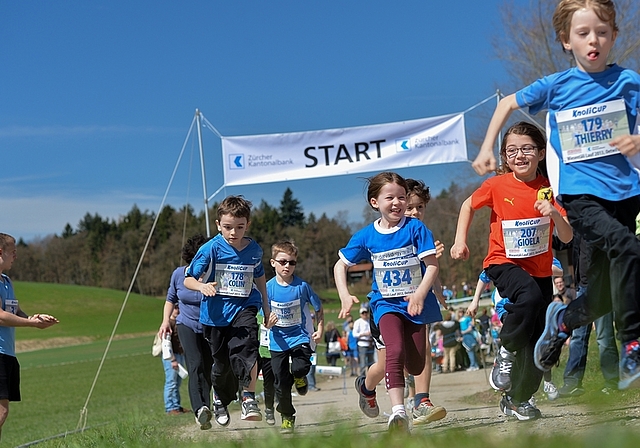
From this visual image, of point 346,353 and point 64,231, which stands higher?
point 64,231

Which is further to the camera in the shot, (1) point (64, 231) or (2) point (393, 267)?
(1) point (64, 231)

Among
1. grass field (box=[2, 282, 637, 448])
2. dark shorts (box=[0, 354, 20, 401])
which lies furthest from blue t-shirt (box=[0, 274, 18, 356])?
grass field (box=[2, 282, 637, 448])

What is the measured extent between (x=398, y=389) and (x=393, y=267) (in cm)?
95

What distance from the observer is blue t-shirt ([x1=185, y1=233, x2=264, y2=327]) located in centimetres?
780

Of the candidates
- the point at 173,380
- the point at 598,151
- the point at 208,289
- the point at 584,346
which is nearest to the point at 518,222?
the point at 598,151

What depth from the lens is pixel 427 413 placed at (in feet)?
20.5

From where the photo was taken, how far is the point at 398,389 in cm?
604

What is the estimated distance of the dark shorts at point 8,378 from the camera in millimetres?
6895

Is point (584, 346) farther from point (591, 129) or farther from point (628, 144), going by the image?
point (628, 144)

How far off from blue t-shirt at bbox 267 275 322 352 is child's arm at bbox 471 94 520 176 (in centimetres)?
444

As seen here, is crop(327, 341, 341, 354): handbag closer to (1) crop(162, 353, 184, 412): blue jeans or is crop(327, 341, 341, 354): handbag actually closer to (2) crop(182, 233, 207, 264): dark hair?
(1) crop(162, 353, 184, 412): blue jeans

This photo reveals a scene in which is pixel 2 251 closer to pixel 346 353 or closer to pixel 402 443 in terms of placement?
pixel 402 443

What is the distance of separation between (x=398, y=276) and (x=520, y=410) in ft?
4.58

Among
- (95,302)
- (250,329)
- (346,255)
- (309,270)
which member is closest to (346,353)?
(250,329)
